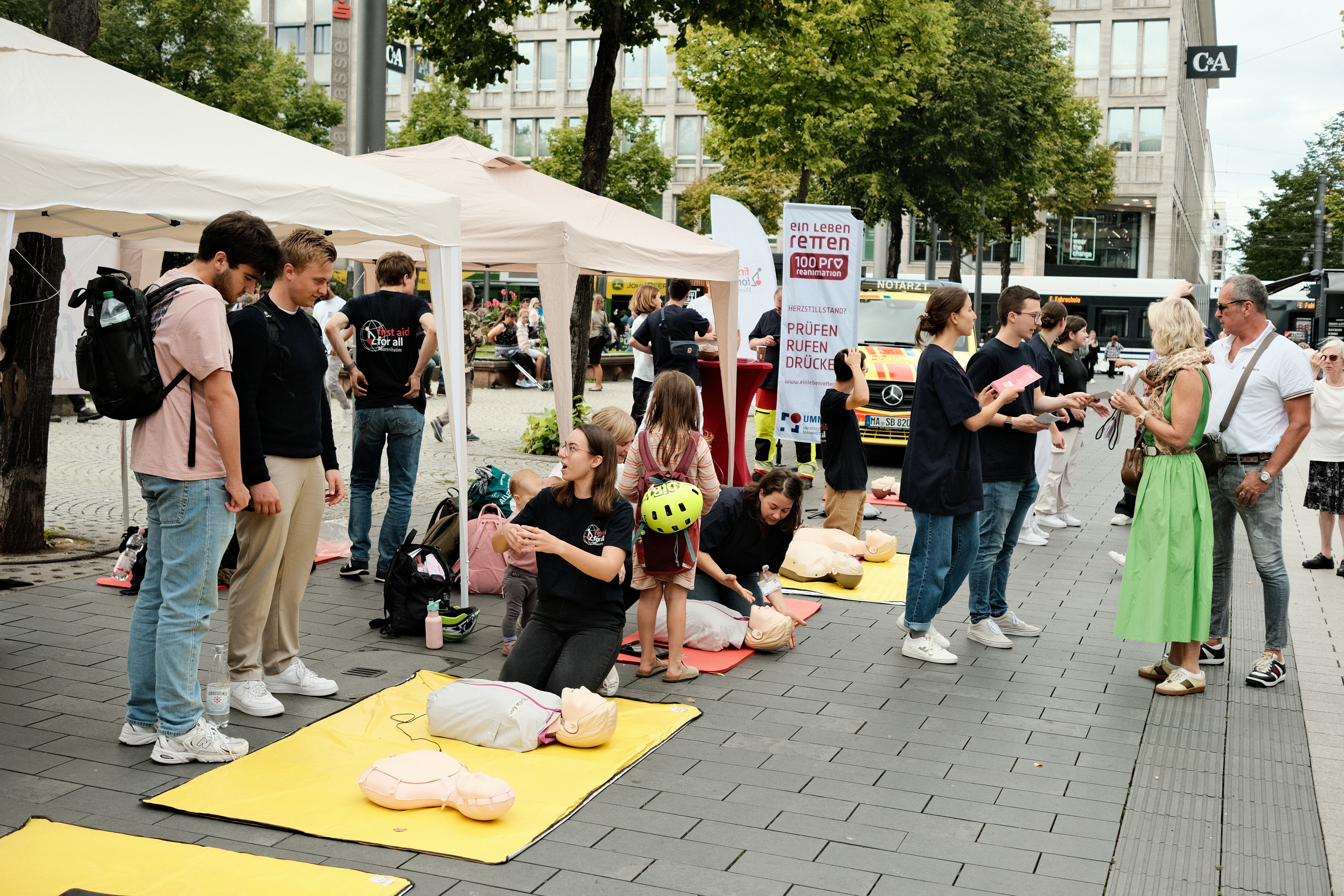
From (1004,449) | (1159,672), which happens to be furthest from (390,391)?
(1159,672)

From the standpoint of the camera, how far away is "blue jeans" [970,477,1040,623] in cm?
677

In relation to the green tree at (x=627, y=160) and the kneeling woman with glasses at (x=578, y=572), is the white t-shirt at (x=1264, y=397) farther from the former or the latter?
the green tree at (x=627, y=160)

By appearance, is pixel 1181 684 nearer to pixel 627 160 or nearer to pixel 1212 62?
pixel 1212 62

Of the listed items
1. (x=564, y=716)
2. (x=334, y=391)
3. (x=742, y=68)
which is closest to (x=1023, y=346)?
(x=564, y=716)

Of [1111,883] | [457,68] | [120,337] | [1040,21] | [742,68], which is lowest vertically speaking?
[1111,883]

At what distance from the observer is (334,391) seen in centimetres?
1337

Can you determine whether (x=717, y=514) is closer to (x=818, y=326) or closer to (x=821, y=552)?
(x=821, y=552)

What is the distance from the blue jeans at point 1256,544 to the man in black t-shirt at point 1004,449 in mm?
963

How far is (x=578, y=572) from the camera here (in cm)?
545

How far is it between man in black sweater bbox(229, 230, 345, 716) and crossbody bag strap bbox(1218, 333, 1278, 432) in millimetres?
4248

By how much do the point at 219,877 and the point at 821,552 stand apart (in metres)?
5.44

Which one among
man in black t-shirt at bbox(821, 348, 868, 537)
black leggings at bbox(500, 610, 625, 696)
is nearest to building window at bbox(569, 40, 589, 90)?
man in black t-shirt at bbox(821, 348, 868, 537)

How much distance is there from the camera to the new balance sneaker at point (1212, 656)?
21.4 ft

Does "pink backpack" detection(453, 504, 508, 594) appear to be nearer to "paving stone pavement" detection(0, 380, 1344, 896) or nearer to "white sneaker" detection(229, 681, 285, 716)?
"paving stone pavement" detection(0, 380, 1344, 896)
